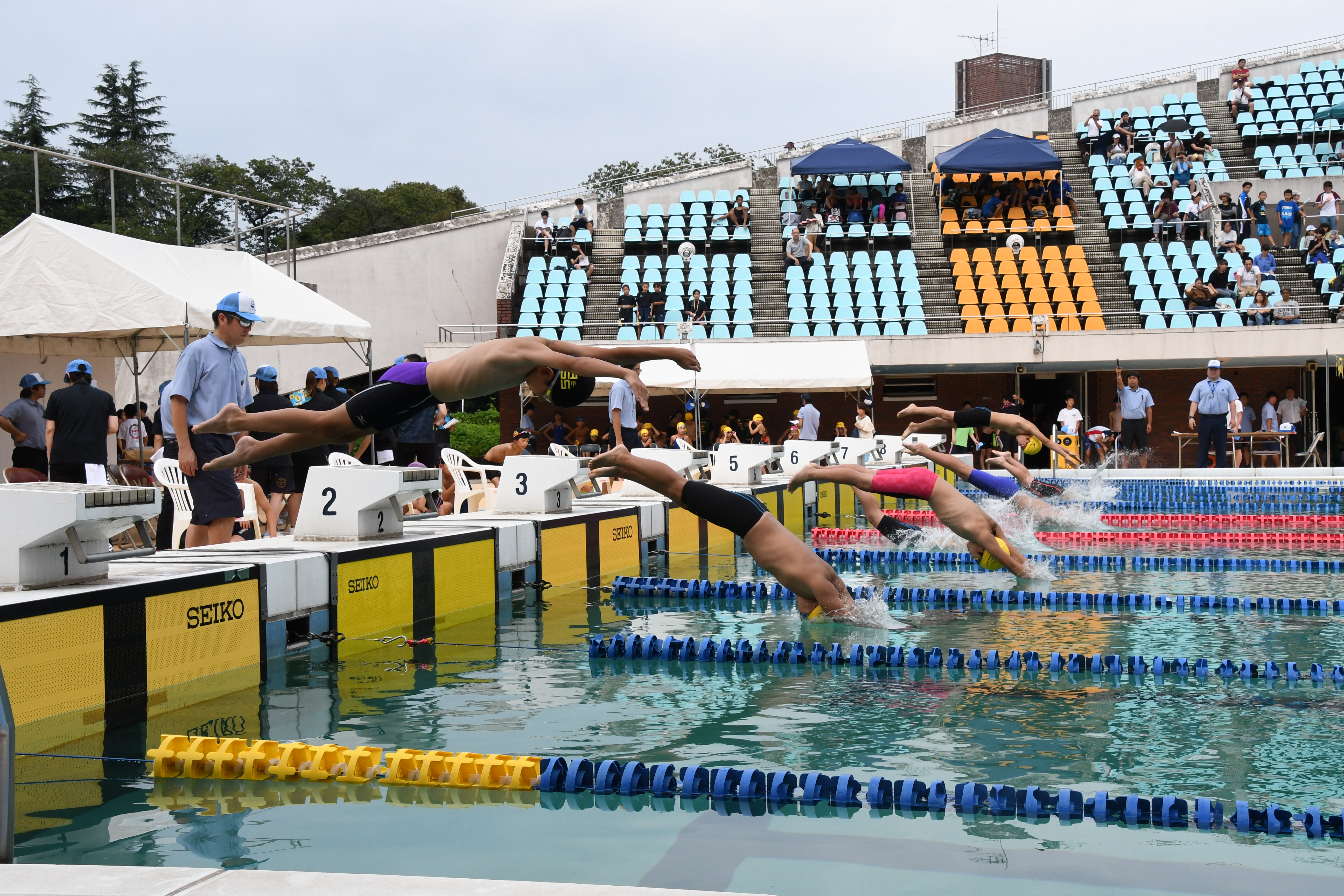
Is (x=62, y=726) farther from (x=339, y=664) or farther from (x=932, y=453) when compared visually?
(x=932, y=453)

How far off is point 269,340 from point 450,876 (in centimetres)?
959

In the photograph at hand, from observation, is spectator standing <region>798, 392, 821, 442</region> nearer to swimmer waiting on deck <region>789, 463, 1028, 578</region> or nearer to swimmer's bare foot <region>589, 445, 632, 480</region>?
swimmer waiting on deck <region>789, 463, 1028, 578</region>

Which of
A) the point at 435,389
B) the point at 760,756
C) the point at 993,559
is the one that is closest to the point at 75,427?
the point at 435,389

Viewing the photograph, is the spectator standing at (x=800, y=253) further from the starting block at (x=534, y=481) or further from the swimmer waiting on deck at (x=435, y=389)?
the swimmer waiting on deck at (x=435, y=389)

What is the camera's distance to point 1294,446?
2059cm

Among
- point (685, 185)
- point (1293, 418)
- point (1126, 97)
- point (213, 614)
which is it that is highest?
point (1126, 97)

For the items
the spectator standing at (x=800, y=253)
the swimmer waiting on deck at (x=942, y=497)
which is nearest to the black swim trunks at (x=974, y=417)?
the swimmer waiting on deck at (x=942, y=497)

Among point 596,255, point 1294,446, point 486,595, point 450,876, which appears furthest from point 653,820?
point 596,255

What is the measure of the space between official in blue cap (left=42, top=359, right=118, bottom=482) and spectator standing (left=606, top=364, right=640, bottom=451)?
5128 millimetres

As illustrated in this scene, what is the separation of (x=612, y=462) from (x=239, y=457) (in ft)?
6.67

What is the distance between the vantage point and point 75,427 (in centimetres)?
811

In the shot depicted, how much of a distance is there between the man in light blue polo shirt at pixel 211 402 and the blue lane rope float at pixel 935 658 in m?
2.14

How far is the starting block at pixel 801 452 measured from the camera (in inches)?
572

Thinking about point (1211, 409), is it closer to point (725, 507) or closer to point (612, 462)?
point (725, 507)
